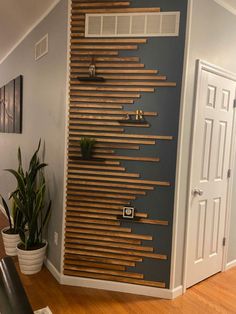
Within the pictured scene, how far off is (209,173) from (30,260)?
1.90 meters

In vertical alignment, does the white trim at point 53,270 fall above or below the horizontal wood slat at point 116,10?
below

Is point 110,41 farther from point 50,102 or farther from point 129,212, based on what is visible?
point 129,212

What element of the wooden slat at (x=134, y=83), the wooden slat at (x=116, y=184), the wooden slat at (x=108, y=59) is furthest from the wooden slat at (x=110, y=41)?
the wooden slat at (x=116, y=184)

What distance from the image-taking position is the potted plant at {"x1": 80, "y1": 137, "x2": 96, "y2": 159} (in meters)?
2.12

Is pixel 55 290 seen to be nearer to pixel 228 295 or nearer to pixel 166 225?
pixel 166 225

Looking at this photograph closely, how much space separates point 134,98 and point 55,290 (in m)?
1.81

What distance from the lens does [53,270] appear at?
2.43 metres

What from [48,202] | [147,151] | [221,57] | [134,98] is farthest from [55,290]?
[221,57]

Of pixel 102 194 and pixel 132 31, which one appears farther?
pixel 102 194

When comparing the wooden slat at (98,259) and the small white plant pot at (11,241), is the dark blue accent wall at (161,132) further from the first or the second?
the small white plant pot at (11,241)

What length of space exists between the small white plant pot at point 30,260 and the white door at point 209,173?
141 centimetres

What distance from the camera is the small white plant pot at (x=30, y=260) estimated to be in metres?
2.37

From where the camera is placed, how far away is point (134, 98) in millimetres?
2105

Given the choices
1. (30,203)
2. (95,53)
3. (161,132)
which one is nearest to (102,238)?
(30,203)
